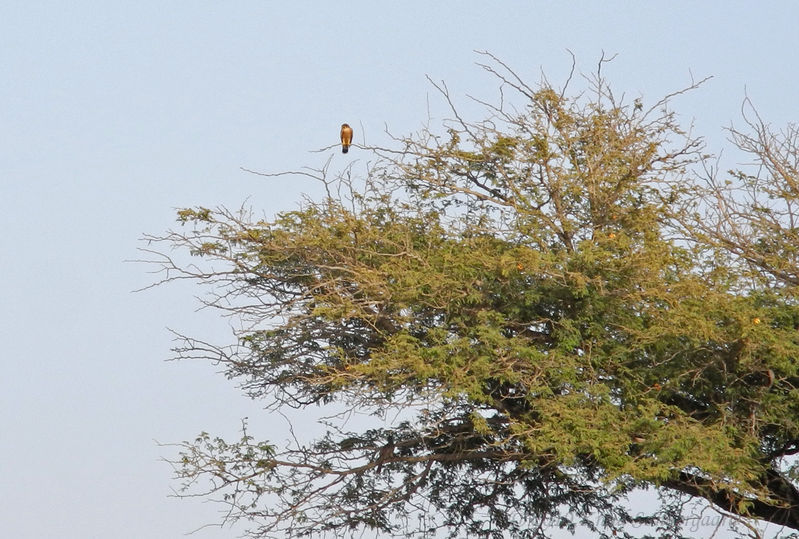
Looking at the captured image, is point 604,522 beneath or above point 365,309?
beneath

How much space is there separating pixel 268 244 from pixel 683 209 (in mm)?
4191

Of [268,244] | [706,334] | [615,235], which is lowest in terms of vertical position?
[706,334]

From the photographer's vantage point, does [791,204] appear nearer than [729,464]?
No

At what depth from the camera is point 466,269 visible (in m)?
12.0

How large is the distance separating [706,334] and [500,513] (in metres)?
3.76

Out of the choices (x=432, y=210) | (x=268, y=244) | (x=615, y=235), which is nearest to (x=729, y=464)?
(x=615, y=235)

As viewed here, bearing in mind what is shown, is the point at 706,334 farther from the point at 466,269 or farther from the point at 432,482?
the point at 432,482

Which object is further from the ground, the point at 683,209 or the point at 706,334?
the point at 683,209

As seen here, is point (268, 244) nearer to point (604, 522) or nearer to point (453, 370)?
point (453, 370)

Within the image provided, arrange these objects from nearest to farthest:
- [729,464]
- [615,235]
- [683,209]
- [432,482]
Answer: [729,464]
[615,235]
[683,209]
[432,482]

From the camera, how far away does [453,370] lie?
1134 centimetres

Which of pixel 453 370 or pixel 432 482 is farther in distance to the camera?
pixel 432 482

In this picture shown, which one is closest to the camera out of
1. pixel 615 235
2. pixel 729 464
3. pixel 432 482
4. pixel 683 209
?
pixel 729 464

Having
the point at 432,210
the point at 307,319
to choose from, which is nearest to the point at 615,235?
the point at 432,210
